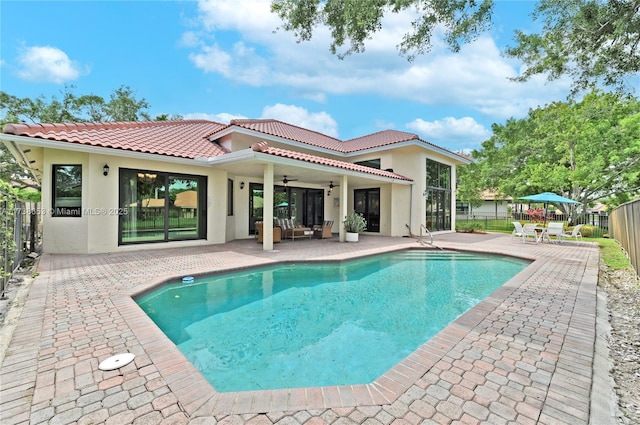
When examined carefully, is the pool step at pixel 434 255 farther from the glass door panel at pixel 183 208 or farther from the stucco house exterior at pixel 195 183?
the glass door panel at pixel 183 208

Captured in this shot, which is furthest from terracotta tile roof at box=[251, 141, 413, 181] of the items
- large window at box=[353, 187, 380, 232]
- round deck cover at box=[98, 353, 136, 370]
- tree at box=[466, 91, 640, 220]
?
tree at box=[466, 91, 640, 220]

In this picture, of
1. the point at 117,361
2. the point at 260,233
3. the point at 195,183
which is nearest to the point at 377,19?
Answer: the point at 117,361

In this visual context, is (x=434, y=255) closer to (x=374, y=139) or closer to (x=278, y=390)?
(x=278, y=390)

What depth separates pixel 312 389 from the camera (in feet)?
8.66

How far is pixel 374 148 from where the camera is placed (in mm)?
16703

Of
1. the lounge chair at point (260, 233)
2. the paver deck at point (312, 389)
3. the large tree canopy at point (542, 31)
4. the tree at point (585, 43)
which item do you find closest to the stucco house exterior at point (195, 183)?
the lounge chair at point (260, 233)

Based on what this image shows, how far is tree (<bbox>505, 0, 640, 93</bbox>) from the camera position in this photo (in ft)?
16.7

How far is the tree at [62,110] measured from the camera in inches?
840

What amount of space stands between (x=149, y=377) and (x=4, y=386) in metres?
1.19

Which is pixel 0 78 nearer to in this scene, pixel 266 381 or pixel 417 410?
pixel 266 381

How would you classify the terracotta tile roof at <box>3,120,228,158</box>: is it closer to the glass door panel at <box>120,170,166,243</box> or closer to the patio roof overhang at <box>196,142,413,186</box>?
the glass door panel at <box>120,170,166,243</box>

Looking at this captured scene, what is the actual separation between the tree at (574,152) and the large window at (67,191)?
72.8ft

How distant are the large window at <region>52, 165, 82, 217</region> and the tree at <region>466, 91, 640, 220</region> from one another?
22198 mm

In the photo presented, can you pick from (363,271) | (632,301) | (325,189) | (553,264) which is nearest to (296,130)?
(325,189)
